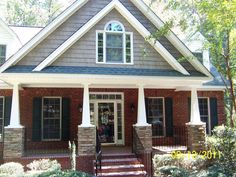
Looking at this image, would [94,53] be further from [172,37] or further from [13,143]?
[13,143]

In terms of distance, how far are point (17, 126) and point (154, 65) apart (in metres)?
5.99

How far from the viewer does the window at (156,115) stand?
15.8 m

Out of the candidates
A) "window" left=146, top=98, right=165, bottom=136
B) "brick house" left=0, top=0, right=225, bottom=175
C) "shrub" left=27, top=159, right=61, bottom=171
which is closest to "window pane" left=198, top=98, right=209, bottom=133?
"brick house" left=0, top=0, right=225, bottom=175

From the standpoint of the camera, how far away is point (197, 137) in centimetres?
1296

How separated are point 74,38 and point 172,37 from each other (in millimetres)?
4218

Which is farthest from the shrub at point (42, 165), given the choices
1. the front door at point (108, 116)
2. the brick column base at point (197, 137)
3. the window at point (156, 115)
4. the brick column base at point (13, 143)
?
the window at point (156, 115)

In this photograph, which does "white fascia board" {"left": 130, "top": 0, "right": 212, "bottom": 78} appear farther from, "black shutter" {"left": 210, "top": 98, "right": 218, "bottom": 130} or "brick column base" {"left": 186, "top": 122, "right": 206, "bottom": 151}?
"black shutter" {"left": 210, "top": 98, "right": 218, "bottom": 130}

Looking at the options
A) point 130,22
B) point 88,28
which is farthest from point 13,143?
point 130,22

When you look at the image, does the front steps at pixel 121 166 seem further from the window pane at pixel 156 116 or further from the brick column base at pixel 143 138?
the window pane at pixel 156 116

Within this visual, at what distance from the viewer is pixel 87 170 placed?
11.7m

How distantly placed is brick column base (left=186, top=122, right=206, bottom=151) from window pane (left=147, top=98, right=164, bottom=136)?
2.92 m

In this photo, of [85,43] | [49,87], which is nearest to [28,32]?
[49,87]

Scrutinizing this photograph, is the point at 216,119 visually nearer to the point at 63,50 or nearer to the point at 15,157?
the point at 63,50

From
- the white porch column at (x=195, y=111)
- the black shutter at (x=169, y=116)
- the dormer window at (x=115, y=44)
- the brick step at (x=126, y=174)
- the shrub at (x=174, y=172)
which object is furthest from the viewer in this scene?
the black shutter at (x=169, y=116)
